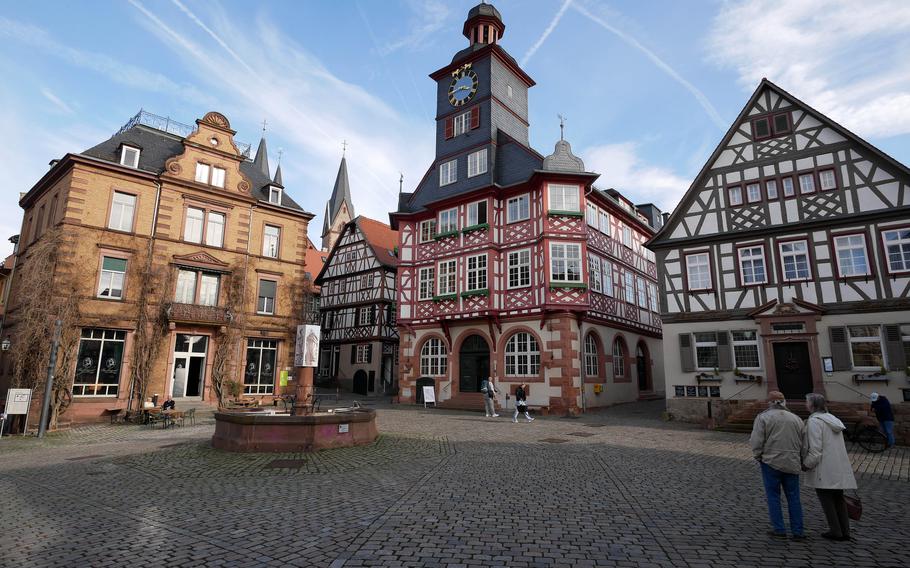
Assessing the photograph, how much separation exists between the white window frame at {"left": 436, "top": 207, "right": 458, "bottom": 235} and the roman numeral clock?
22.1 feet

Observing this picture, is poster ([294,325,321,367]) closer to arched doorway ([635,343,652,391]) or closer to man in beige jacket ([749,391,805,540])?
man in beige jacket ([749,391,805,540])

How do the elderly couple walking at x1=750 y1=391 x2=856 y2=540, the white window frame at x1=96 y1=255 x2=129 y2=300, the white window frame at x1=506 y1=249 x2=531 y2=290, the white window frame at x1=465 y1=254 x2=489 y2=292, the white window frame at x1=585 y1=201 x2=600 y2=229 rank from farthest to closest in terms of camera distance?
the white window frame at x1=585 y1=201 x2=600 y2=229
the white window frame at x1=465 y1=254 x2=489 y2=292
the white window frame at x1=506 y1=249 x2=531 y2=290
the white window frame at x1=96 y1=255 x2=129 y2=300
the elderly couple walking at x1=750 y1=391 x2=856 y2=540

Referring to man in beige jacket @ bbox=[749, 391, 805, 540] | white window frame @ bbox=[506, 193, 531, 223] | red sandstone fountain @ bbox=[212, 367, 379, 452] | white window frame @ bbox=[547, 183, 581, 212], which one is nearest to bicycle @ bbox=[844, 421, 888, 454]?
man in beige jacket @ bbox=[749, 391, 805, 540]

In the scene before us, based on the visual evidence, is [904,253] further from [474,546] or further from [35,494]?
[35,494]

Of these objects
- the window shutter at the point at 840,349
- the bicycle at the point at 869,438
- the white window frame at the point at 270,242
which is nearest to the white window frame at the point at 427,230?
the white window frame at the point at 270,242

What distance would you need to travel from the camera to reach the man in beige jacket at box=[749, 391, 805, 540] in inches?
241

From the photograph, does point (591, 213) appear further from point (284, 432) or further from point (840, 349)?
point (284, 432)

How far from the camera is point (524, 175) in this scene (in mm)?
25844

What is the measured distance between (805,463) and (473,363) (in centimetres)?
2034

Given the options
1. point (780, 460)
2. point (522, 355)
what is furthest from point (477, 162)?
point (780, 460)

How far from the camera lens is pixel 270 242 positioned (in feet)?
90.0

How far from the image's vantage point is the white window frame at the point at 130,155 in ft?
75.2

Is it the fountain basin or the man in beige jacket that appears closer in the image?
the man in beige jacket

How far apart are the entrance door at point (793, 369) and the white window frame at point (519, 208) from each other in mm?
12286
